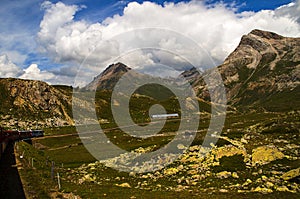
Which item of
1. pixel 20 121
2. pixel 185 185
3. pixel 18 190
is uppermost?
pixel 20 121

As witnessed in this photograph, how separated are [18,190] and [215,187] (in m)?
21.9

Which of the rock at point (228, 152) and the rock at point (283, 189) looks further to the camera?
the rock at point (228, 152)

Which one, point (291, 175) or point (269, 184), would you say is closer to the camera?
point (269, 184)

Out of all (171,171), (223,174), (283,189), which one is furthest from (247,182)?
(171,171)

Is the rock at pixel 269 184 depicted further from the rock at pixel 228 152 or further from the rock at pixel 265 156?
the rock at pixel 228 152

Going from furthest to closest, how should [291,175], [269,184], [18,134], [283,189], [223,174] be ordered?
[18,134]
[223,174]
[291,175]
[269,184]
[283,189]

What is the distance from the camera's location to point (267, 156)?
4594 centimetres

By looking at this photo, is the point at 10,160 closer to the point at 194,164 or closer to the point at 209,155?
the point at 194,164

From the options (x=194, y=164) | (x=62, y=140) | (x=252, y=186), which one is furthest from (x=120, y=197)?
(x=62, y=140)

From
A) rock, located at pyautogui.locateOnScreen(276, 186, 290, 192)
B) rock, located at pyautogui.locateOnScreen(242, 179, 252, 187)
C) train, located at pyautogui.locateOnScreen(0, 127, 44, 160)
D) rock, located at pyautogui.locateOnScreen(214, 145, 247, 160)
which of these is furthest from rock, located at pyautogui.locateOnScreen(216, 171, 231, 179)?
train, located at pyautogui.locateOnScreen(0, 127, 44, 160)

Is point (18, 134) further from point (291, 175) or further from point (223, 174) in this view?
point (291, 175)

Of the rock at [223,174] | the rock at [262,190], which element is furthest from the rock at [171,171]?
the rock at [262,190]

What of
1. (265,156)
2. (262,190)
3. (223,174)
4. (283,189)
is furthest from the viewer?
(265,156)

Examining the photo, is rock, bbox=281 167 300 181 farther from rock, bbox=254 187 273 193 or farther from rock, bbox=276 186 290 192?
rock, bbox=254 187 273 193
